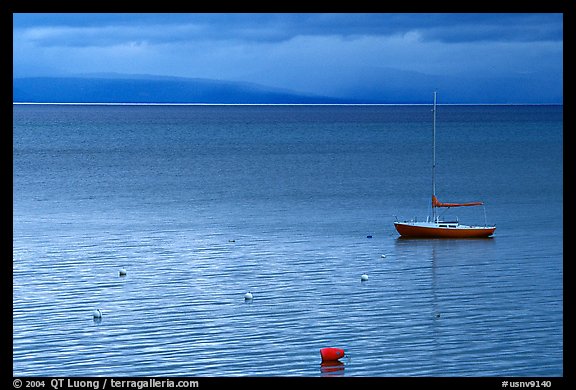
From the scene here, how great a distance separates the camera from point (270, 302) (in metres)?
26.6

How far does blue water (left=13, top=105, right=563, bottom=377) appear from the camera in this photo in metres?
21.2

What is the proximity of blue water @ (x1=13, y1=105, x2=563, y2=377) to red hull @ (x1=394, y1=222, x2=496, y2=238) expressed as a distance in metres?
0.59

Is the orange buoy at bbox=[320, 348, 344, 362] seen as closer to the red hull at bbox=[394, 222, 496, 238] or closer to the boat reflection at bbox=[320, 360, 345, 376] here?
the boat reflection at bbox=[320, 360, 345, 376]

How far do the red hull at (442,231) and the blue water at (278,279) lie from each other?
587 millimetres

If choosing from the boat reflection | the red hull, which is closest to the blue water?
the boat reflection

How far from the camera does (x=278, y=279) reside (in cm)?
2980

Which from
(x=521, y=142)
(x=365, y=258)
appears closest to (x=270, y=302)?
(x=365, y=258)

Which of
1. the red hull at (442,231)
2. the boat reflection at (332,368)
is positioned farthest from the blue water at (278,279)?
the red hull at (442,231)

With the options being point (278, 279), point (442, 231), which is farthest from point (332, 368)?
point (442, 231)

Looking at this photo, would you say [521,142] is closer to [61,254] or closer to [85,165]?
[85,165]

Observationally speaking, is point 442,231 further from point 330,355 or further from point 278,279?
point 330,355

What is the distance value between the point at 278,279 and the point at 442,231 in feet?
38.6

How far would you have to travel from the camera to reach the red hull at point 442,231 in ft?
130
